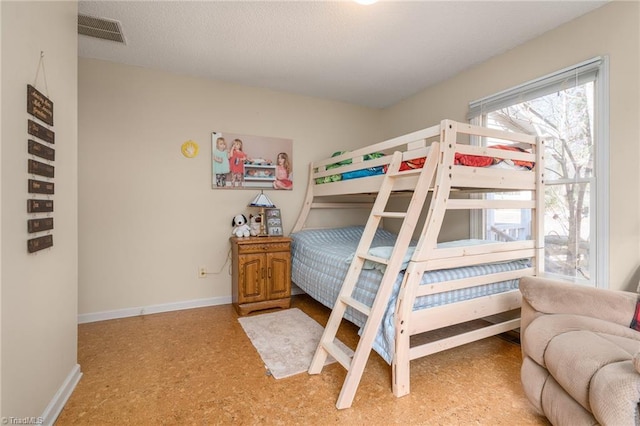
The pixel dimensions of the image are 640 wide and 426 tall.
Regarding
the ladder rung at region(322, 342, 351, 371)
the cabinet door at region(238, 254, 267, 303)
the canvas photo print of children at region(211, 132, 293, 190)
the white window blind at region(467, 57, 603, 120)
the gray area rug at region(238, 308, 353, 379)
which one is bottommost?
the gray area rug at region(238, 308, 353, 379)

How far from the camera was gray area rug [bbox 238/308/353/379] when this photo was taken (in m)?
2.04

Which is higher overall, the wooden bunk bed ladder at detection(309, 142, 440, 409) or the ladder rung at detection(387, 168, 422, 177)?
the ladder rung at detection(387, 168, 422, 177)

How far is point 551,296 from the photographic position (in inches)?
61.2

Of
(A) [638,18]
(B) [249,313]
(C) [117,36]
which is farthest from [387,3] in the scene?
(B) [249,313]

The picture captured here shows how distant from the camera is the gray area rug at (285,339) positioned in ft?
6.69

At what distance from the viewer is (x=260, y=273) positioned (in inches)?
121

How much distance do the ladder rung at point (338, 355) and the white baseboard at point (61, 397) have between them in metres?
1.47

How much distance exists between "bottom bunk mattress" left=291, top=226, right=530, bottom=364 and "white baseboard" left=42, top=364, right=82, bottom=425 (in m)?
1.73

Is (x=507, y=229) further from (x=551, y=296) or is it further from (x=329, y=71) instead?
(x=329, y=71)

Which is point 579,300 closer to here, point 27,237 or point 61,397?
point 27,237

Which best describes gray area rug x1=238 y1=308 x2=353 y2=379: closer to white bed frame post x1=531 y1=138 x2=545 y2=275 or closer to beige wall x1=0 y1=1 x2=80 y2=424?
beige wall x1=0 y1=1 x2=80 y2=424

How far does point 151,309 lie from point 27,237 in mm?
1998

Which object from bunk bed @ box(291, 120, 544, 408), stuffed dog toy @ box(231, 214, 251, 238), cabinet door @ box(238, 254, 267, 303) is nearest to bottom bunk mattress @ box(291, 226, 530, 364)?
bunk bed @ box(291, 120, 544, 408)

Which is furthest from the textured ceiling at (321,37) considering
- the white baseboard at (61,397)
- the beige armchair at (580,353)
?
the white baseboard at (61,397)
